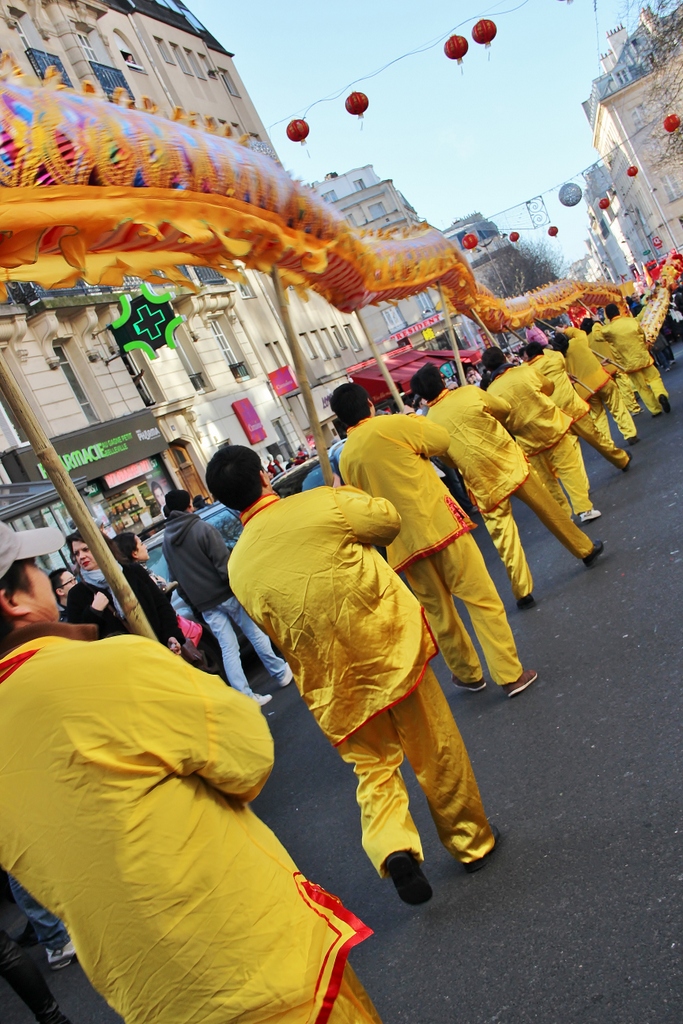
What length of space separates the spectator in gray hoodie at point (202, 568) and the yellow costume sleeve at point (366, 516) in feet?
13.5

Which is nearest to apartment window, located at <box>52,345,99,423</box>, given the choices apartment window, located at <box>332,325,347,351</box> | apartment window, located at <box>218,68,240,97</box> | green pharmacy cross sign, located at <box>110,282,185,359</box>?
green pharmacy cross sign, located at <box>110,282,185,359</box>

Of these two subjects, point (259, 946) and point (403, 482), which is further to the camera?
point (403, 482)

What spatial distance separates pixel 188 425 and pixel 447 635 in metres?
22.2

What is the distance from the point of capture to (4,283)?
8.87 ft

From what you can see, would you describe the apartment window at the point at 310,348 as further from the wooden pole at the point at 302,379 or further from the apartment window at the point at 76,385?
the wooden pole at the point at 302,379

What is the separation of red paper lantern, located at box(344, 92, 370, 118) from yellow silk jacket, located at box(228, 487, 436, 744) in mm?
9396

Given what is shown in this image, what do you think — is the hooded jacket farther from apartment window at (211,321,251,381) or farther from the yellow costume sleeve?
apartment window at (211,321,251,381)

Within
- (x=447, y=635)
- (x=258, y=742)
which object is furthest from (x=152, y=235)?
(x=447, y=635)

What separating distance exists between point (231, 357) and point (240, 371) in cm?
59

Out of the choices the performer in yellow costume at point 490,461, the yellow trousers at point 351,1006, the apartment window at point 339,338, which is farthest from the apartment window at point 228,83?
the yellow trousers at point 351,1006

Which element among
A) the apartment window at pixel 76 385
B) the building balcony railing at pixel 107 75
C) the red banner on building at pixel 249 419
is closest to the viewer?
the apartment window at pixel 76 385

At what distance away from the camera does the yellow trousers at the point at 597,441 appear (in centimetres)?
922

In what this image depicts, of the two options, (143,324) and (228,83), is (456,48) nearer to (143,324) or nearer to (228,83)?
(143,324)

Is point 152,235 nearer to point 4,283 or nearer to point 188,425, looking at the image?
point 4,283
